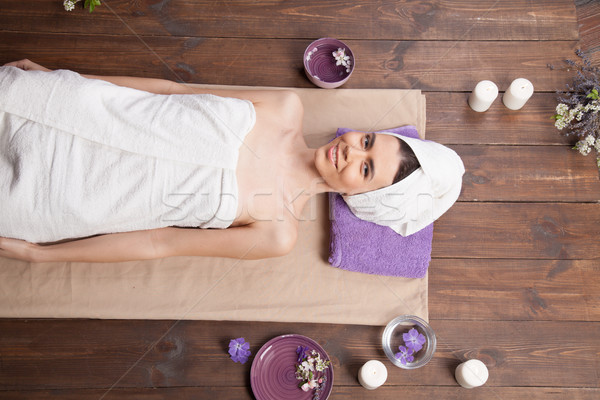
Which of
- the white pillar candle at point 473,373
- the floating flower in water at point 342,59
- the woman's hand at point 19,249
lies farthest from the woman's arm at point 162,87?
Result: the white pillar candle at point 473,373

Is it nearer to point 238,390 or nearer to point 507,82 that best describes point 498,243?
point 507,82

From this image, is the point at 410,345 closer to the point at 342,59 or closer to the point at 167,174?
the point at 167,174

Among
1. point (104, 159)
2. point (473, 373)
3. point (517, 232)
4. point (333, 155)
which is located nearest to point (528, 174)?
point (517, 232)

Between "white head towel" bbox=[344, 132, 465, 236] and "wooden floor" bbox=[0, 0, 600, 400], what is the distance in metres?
0.35

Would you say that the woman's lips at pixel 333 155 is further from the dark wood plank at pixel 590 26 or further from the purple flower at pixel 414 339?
the dark wood plank at pixel 590 26

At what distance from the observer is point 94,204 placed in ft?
5.14

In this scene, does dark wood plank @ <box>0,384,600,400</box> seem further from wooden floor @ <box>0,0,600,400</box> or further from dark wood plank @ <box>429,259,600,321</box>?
dark wood plank @ <box>429,259,600,321</box>

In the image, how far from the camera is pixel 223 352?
1.87 meters

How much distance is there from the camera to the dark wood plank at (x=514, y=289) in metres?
1.96

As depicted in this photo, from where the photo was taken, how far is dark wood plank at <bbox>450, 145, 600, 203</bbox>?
2.06m

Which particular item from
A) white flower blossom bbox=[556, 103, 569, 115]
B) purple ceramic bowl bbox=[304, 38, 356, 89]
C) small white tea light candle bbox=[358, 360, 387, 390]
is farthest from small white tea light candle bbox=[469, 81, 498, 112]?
small white tea light candle bbox=[358, 360, 387, 390]

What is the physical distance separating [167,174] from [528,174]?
63.0 inches

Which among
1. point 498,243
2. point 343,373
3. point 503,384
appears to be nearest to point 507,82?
point 498,243

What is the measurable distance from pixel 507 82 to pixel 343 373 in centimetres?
156
